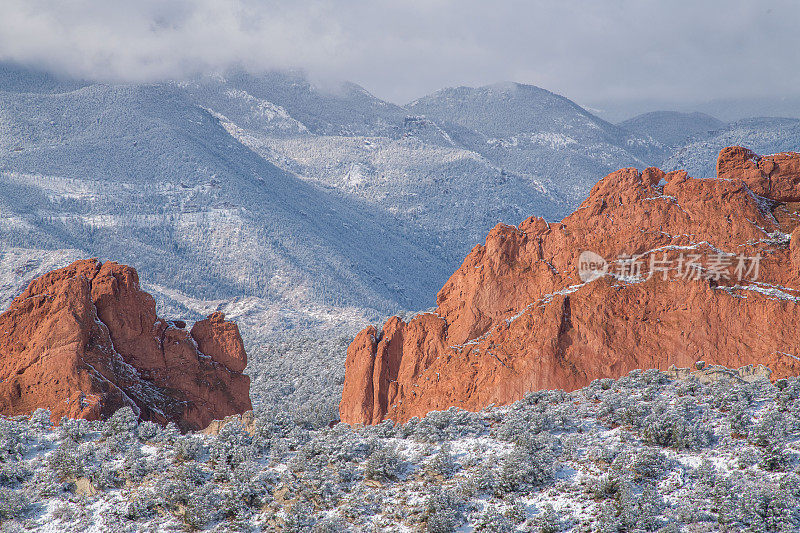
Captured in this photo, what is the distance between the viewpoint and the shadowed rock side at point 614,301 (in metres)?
32.4

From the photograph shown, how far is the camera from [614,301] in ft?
112

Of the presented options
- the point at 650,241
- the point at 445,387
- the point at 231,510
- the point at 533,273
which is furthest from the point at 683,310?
the point at 231,510

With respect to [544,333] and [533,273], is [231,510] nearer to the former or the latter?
[544,333]

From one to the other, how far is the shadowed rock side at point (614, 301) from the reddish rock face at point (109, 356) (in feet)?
25.1

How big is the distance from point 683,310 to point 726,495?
1218 centimetres

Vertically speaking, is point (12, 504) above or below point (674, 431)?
below

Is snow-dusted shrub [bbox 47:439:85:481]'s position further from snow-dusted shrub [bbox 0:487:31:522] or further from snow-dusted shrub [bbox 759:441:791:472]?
snow-dusted shrub [bbox 759:441:791:472]

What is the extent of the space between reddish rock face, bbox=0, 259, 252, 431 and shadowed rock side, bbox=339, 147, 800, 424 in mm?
7647

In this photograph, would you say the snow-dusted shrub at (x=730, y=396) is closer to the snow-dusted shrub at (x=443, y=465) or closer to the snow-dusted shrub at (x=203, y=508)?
the snow-dusted shrub at (x=443, y=465)

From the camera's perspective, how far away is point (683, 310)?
32.9 m

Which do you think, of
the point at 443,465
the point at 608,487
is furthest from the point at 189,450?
the point at 608,487

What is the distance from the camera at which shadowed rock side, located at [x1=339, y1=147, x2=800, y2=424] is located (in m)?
32.4

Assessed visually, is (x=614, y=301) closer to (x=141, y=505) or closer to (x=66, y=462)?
(x=141, y=505)

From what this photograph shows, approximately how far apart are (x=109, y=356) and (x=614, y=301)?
77.5ft
